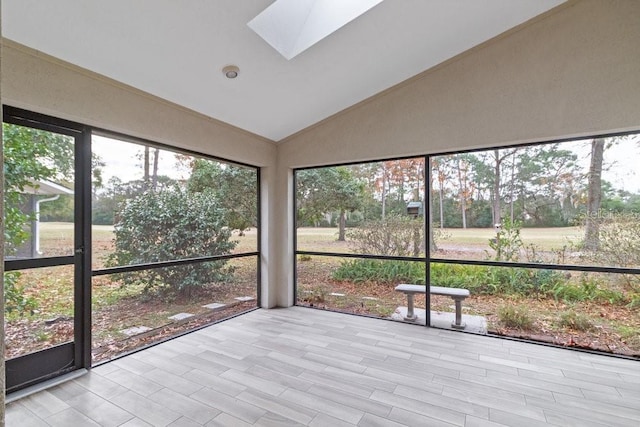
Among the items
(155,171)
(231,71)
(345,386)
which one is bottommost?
(345,386)

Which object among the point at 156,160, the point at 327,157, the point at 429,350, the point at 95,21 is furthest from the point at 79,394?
the point at 327,157

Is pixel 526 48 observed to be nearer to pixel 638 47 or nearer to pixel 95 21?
pixel 638 47

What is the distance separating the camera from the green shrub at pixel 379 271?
4.21 meters

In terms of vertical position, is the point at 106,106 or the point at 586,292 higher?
the point at 106,106

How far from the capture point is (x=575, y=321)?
3.48 metres

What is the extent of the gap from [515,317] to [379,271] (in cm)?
170

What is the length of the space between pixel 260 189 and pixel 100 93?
2471 millimetres

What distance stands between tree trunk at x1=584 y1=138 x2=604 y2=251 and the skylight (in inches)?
111

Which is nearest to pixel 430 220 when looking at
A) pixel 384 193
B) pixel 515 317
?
pixel 384 193

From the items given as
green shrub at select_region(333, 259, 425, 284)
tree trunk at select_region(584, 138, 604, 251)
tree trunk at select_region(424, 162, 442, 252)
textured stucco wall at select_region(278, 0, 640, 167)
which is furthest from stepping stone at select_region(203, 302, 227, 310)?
tree trunk at select_region(584, 138, 604, 251)

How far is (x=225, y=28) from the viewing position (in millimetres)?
2627

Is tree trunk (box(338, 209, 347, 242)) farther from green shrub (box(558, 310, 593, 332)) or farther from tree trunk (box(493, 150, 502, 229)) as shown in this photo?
green shrub (box(558, 310, 593, 332))

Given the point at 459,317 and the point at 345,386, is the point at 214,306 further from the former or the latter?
the point at 459,317

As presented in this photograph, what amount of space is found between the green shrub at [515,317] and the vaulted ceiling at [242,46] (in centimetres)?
306
